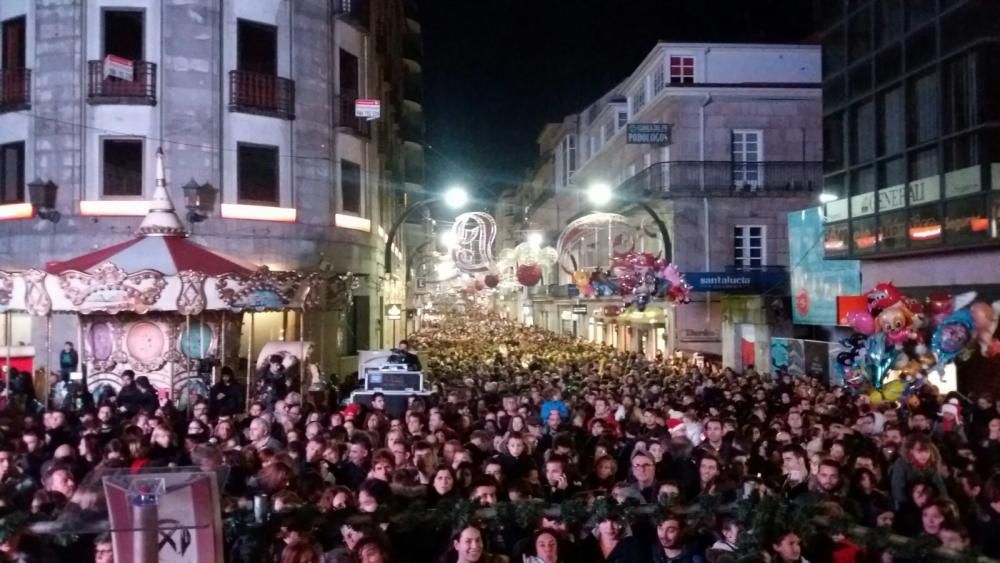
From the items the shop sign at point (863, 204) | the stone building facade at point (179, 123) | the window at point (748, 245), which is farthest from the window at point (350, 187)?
the window at point (748, 245)

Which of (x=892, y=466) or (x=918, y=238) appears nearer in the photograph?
(x=892, y=466)

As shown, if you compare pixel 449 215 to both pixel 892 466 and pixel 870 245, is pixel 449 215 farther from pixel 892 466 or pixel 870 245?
pixel 892 466

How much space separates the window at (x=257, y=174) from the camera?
79.2 feet

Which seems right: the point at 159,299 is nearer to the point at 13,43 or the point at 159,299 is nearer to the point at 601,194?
the point at 13,43

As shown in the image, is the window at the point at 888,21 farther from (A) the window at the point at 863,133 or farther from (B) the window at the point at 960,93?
(B) the window at the point at 960,93

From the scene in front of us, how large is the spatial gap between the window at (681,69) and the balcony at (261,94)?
15.3 m

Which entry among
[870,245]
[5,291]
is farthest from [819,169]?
[5,291]

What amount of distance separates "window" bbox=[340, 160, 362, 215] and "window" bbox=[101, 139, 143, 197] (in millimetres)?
5113

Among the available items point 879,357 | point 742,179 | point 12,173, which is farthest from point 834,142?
point 12,173

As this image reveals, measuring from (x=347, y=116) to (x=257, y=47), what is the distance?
9.86ft

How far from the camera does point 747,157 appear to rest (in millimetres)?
34125

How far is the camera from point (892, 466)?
927cm

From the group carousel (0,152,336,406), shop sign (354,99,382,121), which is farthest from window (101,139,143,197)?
shop sign (354,99,382,121)

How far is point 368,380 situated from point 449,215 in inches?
2326
